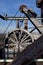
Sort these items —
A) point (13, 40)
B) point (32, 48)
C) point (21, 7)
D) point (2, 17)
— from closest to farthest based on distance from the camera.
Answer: point (32, 48), point (21, 7), point (2, 17), point (13, 40)

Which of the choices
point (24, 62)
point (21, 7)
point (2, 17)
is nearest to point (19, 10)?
point (21, 7)

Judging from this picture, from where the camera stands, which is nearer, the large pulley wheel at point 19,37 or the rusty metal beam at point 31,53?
the rusty metal beam at point 31,53

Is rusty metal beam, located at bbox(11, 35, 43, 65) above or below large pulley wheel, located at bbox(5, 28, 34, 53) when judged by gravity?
above

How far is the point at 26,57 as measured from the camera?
163cm

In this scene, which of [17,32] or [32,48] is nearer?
[32,48]

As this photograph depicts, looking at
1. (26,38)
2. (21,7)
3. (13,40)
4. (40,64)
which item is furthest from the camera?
(13,40)

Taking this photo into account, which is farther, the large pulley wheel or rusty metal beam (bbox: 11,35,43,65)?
the large pulley wheel

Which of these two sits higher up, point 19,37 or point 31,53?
point 31,53

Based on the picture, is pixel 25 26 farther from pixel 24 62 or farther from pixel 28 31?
pixel 24 62

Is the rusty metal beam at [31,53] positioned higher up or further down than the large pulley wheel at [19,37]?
higher up

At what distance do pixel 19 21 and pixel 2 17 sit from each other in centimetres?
79

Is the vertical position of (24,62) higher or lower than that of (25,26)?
higher

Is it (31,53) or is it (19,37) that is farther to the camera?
(19,37)


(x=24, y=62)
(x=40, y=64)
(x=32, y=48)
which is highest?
(x=32, y=48)
